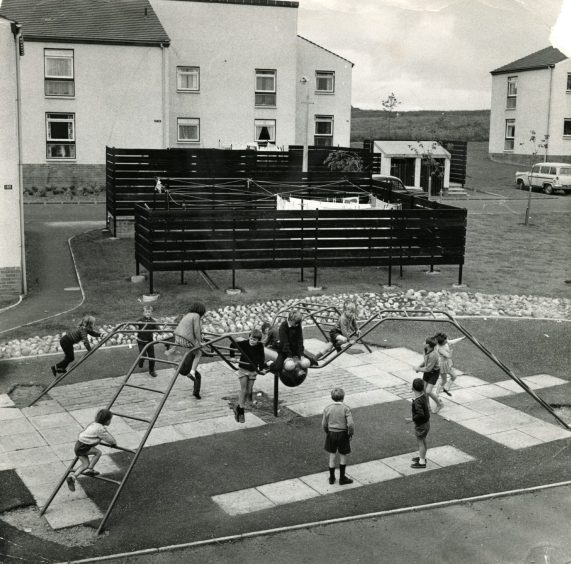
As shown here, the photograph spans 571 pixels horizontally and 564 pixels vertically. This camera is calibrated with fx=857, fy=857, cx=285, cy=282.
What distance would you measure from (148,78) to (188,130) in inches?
171

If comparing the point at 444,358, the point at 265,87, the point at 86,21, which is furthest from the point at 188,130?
the point at 444,358

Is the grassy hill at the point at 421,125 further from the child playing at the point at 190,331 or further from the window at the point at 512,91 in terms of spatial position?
the child playing at the point at 190,331

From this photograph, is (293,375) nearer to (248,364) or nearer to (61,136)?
(248,364)

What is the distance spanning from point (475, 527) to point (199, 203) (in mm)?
25230

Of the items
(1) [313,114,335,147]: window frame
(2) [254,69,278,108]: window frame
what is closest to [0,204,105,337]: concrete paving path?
(2) [254,69,278,108]: window frame

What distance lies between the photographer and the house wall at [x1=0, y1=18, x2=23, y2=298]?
23.9 metres

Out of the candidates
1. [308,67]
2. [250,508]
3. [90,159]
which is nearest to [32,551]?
[250,508]

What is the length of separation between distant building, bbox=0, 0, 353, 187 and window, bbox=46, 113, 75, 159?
0.18 feet

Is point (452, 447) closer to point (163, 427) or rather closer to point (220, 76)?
point (163, 427)

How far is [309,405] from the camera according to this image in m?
17.0

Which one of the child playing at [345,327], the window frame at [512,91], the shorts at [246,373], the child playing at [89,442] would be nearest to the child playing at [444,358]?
the child playing at [345,327]

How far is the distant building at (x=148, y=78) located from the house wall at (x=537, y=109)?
15.7 meters

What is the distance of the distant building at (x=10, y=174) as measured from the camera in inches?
939

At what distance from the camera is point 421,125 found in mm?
65250
